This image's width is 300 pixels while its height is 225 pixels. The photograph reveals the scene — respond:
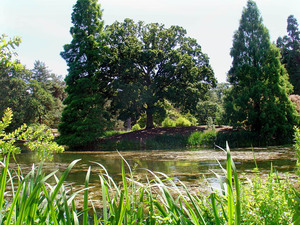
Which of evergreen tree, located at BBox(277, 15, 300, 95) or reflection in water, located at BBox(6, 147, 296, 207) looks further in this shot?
evergreen tree, located at BBox(277, 15, 300, 95)

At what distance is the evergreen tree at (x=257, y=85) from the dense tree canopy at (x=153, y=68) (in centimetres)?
273

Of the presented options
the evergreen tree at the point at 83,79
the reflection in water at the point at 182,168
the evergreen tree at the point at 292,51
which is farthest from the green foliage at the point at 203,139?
the evergreen tree at the point at 292,51

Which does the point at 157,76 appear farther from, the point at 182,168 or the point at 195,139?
the point at 182,168

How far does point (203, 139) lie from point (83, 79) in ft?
28.3

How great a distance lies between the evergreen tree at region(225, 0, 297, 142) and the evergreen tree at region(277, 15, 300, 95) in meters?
11.1

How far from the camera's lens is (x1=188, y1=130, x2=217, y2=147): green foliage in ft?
55.2

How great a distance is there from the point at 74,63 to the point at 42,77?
86.4 feet

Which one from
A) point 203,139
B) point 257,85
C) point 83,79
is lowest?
point 203,139

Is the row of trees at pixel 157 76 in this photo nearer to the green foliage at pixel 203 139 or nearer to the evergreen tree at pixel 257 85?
the evergreen tree at pixel 257 85

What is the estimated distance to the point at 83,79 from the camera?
17.8 meters

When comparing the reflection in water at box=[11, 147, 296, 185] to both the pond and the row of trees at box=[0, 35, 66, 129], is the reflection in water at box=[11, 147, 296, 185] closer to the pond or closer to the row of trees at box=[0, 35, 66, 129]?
the pond

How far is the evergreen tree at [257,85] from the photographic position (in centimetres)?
1653

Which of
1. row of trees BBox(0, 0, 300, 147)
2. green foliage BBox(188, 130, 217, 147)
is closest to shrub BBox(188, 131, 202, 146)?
green foliage BBox(188, 130, 217, 147)

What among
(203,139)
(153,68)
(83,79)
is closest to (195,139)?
(203,139)
